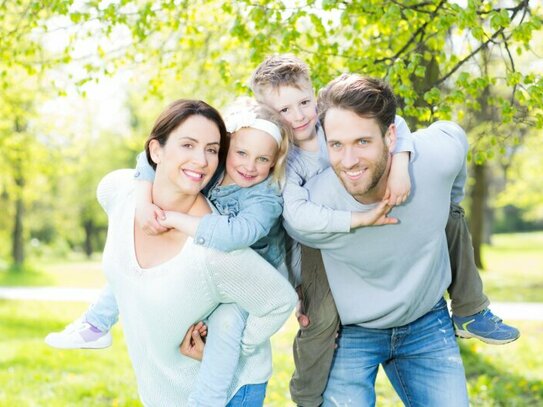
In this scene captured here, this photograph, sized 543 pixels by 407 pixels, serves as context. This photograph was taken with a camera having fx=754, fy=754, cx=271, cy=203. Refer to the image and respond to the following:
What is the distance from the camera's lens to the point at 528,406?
23.4 ft

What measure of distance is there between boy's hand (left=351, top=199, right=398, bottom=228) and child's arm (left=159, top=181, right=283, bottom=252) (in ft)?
1.11

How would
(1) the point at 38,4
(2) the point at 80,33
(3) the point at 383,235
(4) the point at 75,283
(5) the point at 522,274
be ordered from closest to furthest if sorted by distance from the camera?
(3) the point at 383,235, (1) the point at 38,4, (2) the point at 80,33, (4) the point at 75,283, (5) the point at 522,274

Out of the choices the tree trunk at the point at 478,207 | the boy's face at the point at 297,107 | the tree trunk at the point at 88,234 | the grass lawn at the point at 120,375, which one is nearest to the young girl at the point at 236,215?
the boy's face at the point at 297,107

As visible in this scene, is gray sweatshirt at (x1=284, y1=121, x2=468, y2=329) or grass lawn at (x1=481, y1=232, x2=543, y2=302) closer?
gray sweatshirt at (x1=284, y1=121, x2=468, y2=329)

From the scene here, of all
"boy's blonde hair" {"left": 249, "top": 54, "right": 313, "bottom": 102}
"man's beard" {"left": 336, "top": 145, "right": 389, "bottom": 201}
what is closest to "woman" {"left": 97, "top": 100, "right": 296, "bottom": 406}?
"man's beard" {"left": 336, "top": 145, "right": 389, "bottom": 201}

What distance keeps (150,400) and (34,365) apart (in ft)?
17.9

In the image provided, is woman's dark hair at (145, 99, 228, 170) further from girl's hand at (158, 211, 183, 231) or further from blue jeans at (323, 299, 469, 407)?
blue jeans at (323, 299, 469, 407)

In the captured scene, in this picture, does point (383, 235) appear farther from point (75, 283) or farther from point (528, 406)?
point (75, 283)

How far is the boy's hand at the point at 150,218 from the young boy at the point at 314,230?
1.83 feet

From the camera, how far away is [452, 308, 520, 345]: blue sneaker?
4.01m

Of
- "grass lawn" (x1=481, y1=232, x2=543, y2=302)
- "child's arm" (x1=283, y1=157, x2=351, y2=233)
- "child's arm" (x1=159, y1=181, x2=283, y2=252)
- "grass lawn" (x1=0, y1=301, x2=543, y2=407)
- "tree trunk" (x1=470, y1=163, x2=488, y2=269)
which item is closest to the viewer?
"child's arm" (x1=159, y1=181, x2=283, y2=252)

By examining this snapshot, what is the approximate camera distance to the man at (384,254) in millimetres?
3287

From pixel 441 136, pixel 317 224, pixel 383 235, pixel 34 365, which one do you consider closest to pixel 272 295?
pixel 317 224

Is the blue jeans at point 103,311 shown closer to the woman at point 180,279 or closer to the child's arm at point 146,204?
the woman at point 180,279
